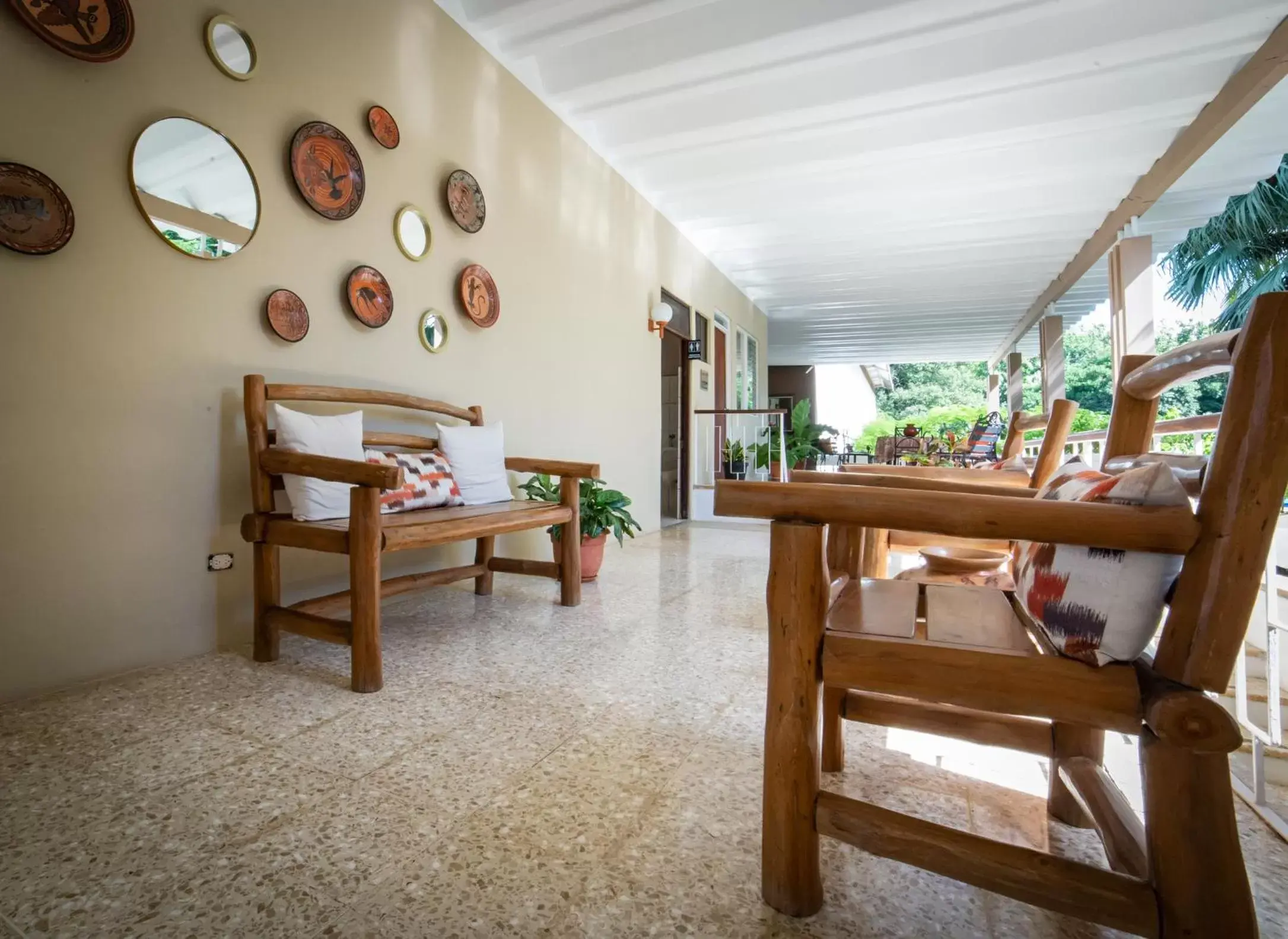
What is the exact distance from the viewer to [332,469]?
178 cm

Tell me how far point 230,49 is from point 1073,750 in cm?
308

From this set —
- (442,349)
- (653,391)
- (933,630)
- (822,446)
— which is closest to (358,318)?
(442,349)

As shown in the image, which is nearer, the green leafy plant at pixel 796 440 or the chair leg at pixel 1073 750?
the chair leg at pixel 1073 750

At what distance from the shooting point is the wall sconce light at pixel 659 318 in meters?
5.12

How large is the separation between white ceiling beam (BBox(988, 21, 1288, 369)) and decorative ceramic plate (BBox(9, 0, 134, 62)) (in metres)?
4.78

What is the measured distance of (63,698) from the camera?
1623 millimetres

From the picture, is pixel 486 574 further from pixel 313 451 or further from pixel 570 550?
pixel 313 451

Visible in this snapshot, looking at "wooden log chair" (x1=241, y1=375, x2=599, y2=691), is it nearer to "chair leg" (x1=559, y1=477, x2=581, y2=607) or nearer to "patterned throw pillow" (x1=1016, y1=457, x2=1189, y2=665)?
"chair leg" (x1=559, y1=477, x2=581, y2=607)

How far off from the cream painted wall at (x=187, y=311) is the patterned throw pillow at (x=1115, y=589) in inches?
93.1

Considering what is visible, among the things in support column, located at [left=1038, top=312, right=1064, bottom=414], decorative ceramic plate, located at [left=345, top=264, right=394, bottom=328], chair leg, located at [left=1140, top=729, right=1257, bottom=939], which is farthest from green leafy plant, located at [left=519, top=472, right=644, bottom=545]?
support column, located at [left=1038, top=312, right=1064, bottom=414]

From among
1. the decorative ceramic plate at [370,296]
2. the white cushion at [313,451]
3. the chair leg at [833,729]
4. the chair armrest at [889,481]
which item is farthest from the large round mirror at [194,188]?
the chair leg at [833,729]

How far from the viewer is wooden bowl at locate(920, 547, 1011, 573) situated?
168cm

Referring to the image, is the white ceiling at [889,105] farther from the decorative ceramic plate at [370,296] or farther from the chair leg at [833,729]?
the chair leg at [833,729]

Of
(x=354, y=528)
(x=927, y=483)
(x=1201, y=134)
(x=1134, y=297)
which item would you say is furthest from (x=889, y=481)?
(x=1134, y=297)
